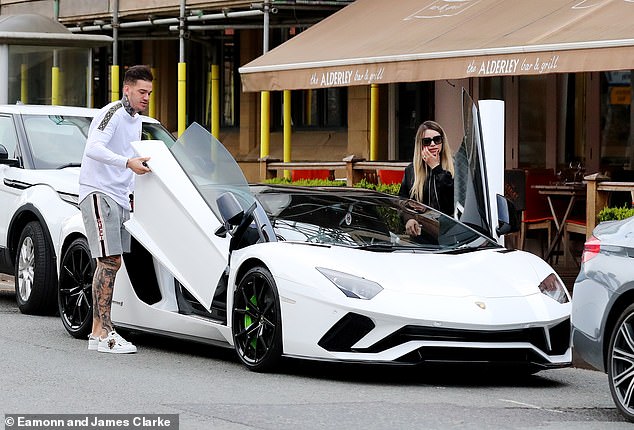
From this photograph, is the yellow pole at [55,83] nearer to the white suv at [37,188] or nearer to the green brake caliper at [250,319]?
the white suv at [37,188]

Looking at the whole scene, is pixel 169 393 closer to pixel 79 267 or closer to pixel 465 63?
pixel 79 267

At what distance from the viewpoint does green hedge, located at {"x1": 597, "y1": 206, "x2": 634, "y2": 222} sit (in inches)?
525

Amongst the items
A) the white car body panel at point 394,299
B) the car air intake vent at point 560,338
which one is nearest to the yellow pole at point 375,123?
the white car body panel at point 394,299

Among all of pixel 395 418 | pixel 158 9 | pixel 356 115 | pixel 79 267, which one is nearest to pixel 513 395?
pixel 395 418

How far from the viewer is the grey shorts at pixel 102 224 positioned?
10.2 meters

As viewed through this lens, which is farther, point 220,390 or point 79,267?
point 79,267

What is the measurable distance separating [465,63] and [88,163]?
542 cm

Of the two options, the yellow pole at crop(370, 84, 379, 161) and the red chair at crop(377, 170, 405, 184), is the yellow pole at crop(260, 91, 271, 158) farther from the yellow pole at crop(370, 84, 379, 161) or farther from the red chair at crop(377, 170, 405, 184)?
the red chair at crop(377, 170, 405, 184)

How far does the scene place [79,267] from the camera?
11.0m

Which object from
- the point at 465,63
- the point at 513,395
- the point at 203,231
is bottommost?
the point at 513,395

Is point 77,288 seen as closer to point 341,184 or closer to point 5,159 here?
point 5,159

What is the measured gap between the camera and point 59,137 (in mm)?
13453

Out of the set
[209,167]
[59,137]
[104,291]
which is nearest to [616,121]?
[59,137]

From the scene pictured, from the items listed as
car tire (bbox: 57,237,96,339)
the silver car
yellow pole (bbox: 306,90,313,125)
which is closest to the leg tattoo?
car tire (bbox: 57,237,96,339)
